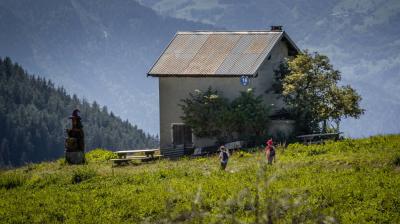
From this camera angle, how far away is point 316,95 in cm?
4653

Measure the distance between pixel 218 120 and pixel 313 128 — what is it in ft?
17.7

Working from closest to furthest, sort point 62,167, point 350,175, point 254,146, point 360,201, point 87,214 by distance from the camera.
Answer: point 360,201, point 87,214, point 350,175, point 62,167, point 254,146

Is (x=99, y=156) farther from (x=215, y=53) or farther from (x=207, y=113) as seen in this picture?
(x=215, y=53)

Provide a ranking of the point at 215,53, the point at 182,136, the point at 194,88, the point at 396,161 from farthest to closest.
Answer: the point at 215,53 → the point at 182,136 → the point at 194,88 → the point at 396,161

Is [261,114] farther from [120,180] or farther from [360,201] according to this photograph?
[360,201]

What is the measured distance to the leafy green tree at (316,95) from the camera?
45.7m

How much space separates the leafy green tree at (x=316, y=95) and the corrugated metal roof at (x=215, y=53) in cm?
241

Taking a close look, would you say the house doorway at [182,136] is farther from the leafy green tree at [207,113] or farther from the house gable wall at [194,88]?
the leafy green tree at [207,113]

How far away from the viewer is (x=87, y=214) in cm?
2488

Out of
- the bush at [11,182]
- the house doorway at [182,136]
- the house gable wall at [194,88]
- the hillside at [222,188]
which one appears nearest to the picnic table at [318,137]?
the hillside at [222,188]

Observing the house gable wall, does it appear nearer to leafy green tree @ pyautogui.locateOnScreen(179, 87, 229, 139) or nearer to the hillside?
leafy green tree @ pyautogui.locateOnScreen(179, 87, 229, 139)

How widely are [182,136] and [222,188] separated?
22.7m

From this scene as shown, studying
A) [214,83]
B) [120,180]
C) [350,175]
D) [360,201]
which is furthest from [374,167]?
[214,83]

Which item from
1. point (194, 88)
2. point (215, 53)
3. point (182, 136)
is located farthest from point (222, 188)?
point (215, 53)
